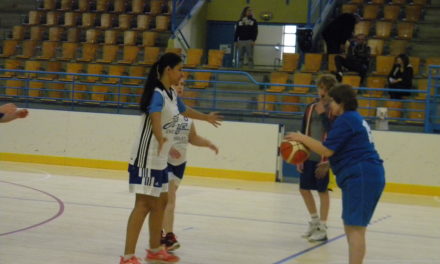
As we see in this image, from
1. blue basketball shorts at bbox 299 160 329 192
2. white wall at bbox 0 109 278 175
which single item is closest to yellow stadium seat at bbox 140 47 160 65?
white wall at bbox 0 109 278 175

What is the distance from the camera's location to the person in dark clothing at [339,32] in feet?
60.4

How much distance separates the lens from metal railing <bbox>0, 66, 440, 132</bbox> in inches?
605

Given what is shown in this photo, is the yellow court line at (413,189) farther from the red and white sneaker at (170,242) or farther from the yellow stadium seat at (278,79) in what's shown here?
the red and white sneaker at (170,242)

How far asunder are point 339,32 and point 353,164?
1269 centimetres

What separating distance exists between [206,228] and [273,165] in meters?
5.98

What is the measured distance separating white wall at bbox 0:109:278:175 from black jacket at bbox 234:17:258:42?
4.60 m

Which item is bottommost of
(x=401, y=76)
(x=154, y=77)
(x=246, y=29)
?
(x=401, y=76)

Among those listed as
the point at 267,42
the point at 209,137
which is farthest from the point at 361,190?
the point at 267,42

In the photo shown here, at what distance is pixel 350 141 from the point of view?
623 centimetres

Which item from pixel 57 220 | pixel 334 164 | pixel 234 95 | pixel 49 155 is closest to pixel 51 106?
pixel 49 155

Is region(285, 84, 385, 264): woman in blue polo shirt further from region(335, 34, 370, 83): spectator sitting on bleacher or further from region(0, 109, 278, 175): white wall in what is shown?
region(335, 34, 370, 83): spectator sitting on bleacher

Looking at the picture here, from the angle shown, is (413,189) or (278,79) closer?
(413,189)

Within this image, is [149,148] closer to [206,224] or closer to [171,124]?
[171,124]

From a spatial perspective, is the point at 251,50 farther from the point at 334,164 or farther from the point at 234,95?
the point at 334,164
